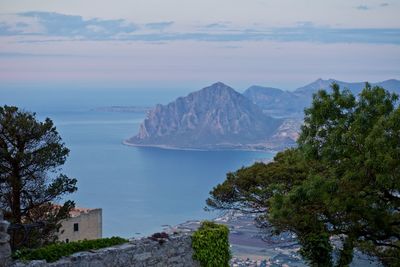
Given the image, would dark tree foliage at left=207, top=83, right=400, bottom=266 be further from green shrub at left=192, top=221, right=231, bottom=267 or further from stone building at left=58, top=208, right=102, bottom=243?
stone building at left=58, top=208, right=102, bottom=243

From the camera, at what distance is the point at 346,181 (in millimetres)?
12398

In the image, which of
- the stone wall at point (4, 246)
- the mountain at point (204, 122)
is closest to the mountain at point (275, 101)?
the mountain at point (204, 122)

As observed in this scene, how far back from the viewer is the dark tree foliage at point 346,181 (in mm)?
11945

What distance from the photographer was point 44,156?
15781 mm

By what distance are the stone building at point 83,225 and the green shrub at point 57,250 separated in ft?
60.5

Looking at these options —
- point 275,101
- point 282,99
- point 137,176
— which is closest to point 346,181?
point 137,176

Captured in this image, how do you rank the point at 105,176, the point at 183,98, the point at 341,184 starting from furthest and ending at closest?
the point at 183,98 < the point at 105,176 < the point at 341,184

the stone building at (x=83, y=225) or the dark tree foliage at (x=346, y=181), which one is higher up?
the dark tree foliage at (x=346, y=181)

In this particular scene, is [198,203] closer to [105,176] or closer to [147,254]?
[105,176]

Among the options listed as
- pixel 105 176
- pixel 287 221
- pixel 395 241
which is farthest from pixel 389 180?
pixel 105 176

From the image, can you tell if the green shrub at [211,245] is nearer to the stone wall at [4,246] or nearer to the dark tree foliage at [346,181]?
the dark tree foliage at [346,181]

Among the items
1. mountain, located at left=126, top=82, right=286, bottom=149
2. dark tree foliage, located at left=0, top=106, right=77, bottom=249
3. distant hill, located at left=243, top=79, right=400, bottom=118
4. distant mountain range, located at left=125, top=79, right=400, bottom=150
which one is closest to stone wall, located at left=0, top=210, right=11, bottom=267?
dark tree foliage, located at left=0, top=106, right=77, bottom=249

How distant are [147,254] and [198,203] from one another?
2239 inches

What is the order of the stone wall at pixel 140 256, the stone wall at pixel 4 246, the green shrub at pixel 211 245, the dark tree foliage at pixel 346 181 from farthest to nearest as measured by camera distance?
the dark tree foliage at pixel 346 181 → the green shrub at pixel 211 245 → the stone wall at pixel 140 256 → the stone wall at pixel 4 246
